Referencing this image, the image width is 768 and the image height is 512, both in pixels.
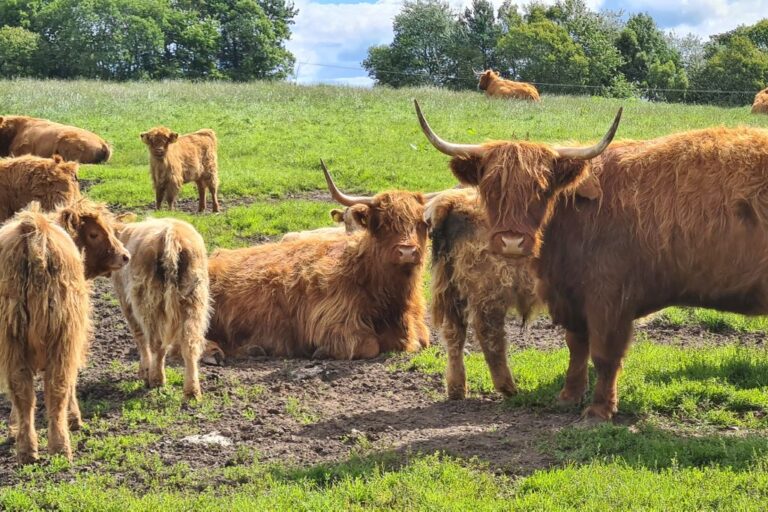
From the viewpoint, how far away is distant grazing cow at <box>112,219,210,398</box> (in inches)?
248

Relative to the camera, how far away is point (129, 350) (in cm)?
780

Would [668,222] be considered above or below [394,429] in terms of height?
above

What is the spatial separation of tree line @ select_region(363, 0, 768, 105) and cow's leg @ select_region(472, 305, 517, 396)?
47.4 meters

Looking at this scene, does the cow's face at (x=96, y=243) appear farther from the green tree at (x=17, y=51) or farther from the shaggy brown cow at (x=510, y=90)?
the green tree at (x=17, y=51)

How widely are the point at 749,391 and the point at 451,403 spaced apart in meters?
1.98

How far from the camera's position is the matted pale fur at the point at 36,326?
491 centimetres

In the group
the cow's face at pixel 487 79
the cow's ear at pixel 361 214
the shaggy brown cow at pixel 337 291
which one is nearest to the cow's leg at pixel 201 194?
the shaggy brown cow at pixel 337 291

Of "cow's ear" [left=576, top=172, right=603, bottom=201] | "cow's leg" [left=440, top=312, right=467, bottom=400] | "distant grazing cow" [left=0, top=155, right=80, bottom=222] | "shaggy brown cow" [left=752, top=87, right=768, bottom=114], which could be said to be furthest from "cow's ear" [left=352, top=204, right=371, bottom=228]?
"shaggy brown cow" [left=752, top=87, right=768, bottom=114]

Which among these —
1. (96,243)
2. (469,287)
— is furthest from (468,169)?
(96,243)

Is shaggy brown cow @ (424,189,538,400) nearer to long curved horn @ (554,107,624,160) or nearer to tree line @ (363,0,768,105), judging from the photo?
long curved horn @ (554,107,624,160)

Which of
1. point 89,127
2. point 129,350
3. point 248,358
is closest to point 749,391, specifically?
point 248,358

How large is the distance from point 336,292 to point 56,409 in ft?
11.1

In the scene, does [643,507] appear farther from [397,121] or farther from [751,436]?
[397,121]

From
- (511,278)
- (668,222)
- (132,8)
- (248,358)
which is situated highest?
(132,8)
